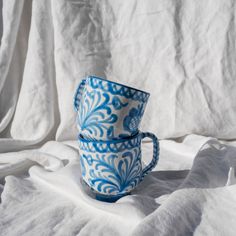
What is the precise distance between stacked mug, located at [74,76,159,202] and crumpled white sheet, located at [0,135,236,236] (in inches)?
1.0

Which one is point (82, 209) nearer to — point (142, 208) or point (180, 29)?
point (142, 208)

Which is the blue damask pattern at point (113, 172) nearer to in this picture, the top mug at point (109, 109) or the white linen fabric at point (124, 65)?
the top mug at point (109, 109)

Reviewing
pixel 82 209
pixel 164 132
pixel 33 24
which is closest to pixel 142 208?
pixel 82 209

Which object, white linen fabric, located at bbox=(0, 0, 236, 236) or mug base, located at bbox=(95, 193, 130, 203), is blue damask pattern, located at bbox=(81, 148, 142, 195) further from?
white linen fabric, located at bbox=(0, 0, 236, 236)

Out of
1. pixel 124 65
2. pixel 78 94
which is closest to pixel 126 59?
pixel 124 65

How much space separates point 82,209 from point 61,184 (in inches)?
2.6

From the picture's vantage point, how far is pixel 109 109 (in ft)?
1.42

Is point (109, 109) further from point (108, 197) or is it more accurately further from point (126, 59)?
point (126, 59)

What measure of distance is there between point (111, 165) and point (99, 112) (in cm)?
7

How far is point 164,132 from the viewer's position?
0.80 metres

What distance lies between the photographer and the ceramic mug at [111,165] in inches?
17.5

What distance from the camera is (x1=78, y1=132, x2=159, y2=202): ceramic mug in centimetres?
44

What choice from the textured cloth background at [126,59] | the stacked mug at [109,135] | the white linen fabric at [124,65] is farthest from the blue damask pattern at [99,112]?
the textured cloth background at [126,59]

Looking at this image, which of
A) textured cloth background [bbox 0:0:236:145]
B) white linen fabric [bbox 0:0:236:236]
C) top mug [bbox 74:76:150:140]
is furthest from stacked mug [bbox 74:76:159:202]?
textured cloth background [bbox 0:0:236:145]
